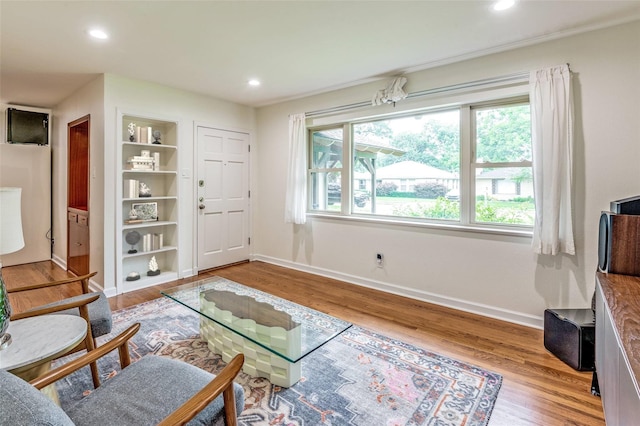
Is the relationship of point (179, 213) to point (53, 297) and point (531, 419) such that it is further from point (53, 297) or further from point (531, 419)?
point (531, 419)

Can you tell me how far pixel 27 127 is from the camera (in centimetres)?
470

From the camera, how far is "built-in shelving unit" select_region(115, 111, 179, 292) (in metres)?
3.64

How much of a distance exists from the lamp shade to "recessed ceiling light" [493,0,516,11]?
2995 millimetres

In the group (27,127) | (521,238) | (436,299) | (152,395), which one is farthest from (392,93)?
(27,127)

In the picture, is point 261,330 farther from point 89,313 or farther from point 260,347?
point 89,313

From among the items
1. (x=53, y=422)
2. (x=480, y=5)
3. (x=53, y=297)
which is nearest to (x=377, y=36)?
(x=480, y=5)

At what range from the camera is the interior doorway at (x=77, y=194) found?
398cm

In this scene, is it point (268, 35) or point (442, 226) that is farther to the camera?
point (442, 226)


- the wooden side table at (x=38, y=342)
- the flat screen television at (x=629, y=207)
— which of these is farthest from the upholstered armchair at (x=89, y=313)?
the flat screen television at (x=629, y=207)

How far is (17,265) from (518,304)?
6.64 metres

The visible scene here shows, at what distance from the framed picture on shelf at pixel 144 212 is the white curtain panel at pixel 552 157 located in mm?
4174

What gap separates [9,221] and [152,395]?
110 centimetres

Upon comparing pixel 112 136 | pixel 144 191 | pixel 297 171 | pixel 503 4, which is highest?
pixel 503 4

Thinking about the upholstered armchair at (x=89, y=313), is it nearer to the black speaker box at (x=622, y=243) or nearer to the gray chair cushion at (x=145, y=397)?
the gray chair cushion at (x=145, y=397)
